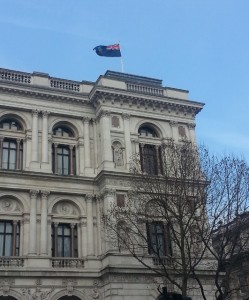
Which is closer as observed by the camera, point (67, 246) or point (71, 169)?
point (67, 246)

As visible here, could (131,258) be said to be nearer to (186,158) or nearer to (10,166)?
(186,158)

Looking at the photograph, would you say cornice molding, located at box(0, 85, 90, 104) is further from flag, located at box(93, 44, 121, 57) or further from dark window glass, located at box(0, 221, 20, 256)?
dark window glass, located at box(0, 221, 20, 256)

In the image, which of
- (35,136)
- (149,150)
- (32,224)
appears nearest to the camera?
(32,224)

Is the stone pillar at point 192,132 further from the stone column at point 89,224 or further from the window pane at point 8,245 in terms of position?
the window pane at point 8,245

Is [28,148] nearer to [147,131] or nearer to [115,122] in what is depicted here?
[115,122]

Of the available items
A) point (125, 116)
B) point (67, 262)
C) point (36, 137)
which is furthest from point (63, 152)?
point (67, 262)

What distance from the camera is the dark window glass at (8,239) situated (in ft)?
105

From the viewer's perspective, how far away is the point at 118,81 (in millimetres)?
38969

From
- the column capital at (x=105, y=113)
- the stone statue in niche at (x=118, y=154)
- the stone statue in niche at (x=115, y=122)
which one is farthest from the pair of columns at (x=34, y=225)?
the stone statue in niche at (x=115, y=122)

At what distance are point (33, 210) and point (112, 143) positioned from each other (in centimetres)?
823

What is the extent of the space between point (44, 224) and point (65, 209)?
90.8 inches

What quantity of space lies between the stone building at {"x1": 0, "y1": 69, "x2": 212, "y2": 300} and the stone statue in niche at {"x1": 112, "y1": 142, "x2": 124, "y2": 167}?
8 cm

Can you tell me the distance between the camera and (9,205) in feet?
109

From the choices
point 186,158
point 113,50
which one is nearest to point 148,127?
point 113,50
